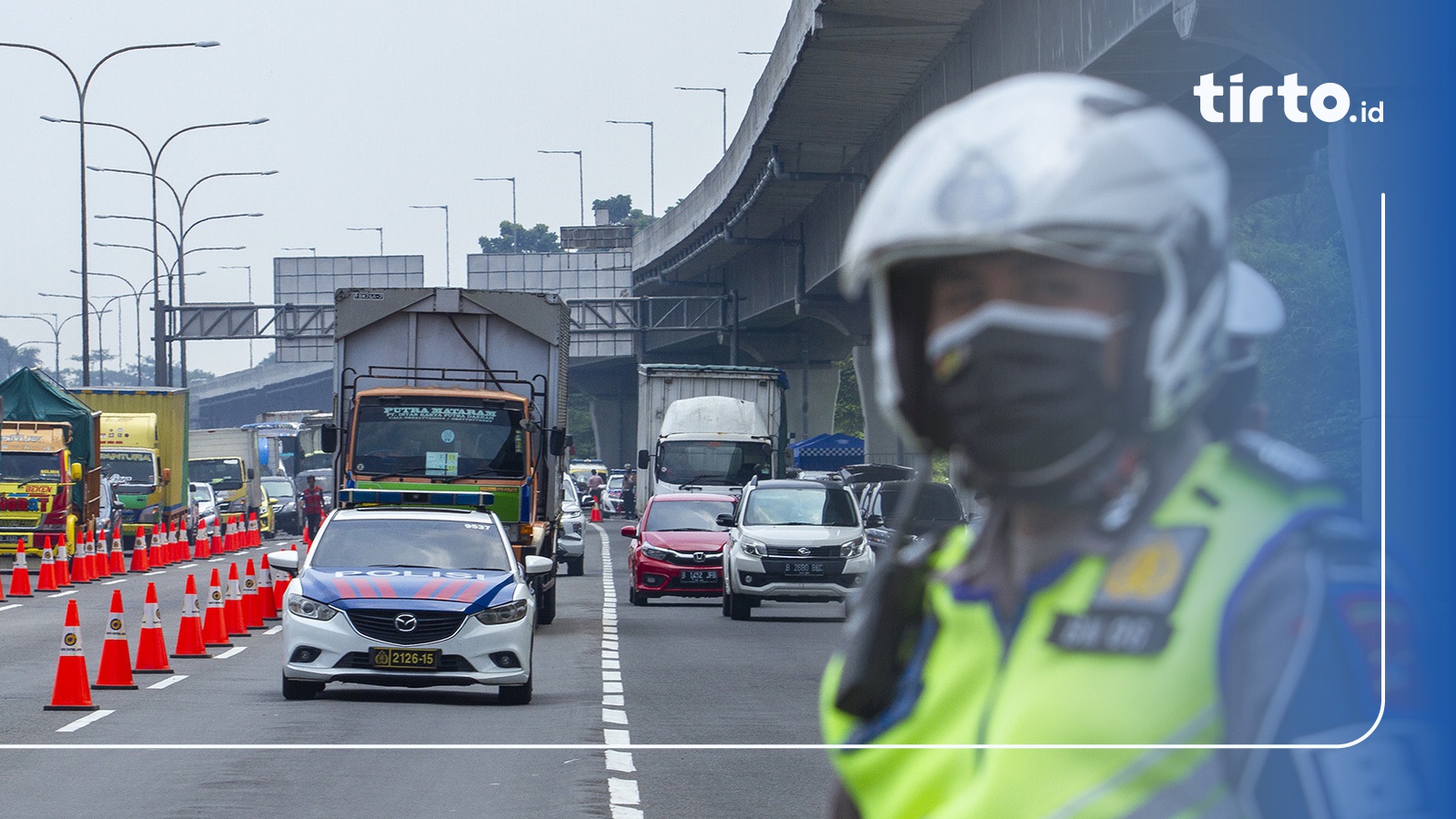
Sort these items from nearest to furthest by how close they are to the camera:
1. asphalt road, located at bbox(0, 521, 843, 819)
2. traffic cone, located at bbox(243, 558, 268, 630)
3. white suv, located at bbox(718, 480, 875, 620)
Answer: asphalt road, located at bbox(0, 521, 843, 819)
traffic cone, located at bbox(243, 558, 268, 630)
white suv, located at bbox(718, 480, 875, 620)

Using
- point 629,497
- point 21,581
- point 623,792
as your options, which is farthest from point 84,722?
point 629,497

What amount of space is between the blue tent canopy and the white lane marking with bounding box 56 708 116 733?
145 feet

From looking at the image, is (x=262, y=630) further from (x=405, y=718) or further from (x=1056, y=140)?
(x=1056, y=140)

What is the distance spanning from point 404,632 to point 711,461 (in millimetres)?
25104

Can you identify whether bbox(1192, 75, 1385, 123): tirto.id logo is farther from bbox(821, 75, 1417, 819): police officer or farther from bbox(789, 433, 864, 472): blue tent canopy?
bbox(789, 433, 864, 472): blue tent canopy

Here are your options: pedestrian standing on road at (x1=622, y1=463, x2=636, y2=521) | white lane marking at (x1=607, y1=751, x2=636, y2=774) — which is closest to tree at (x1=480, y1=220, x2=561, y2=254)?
pedestrian standing on road at (x1=622, y1=463, x2=636, y2=521)

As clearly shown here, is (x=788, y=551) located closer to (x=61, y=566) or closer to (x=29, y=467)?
(x=61, y=566)

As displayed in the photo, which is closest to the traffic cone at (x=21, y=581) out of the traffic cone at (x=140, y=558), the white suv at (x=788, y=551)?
the traffic cone at (x=140, y=558)

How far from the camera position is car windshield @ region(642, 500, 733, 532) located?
29.9 meters

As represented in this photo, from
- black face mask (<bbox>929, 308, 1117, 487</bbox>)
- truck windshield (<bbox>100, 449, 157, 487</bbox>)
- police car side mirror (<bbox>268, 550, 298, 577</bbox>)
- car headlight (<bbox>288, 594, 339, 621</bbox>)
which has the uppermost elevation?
black face mask (<bbox>929, 308, 1117, 487</bbox>)

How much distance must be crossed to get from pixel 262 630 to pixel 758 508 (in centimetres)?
648

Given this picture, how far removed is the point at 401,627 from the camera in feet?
51.0

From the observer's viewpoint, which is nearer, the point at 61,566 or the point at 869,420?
the point at 869,420

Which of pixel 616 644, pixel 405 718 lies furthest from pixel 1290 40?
pixel 616 644
